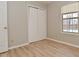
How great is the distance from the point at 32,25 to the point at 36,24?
493 mm

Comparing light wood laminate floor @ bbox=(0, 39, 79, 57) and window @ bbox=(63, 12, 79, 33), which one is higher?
window @ bbox=(63, 12, 79, 33)

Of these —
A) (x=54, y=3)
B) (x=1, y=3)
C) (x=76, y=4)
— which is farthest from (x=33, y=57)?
(x=54, y=3)

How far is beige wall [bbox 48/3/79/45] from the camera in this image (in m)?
5.14

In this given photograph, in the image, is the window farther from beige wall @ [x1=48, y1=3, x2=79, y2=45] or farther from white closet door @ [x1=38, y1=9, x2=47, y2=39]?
white closet door @ [x1=38, y1=9, x2=47, y2=39]

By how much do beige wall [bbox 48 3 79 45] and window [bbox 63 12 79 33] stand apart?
275 mm

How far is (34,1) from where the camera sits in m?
6.09

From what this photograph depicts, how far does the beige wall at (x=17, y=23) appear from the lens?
442cm

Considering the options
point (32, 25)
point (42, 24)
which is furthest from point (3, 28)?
point (42, 24)

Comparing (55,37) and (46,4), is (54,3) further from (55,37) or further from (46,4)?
(55,37)

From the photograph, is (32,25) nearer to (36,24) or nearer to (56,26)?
(36,24)

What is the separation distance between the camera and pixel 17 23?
476 centimetres

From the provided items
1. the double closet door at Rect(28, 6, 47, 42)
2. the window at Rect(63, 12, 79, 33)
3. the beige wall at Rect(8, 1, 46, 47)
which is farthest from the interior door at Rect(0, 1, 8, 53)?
the window at Rect(63, 12, 79, 33)

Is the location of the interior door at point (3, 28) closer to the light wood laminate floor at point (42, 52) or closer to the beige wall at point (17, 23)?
the light wood laminate floor at point (42, 52)

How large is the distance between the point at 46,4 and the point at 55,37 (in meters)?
2.50
